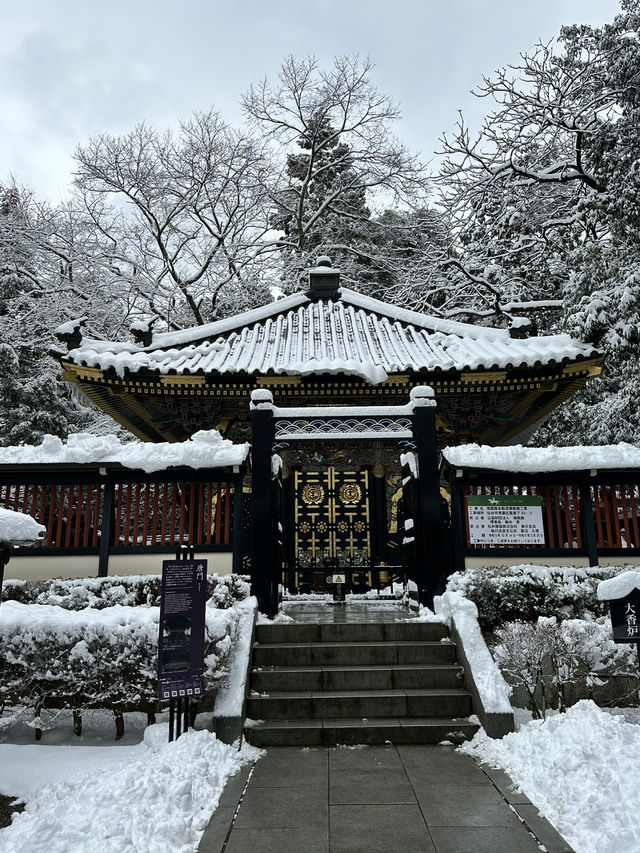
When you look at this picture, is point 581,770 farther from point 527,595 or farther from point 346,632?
point 346,632

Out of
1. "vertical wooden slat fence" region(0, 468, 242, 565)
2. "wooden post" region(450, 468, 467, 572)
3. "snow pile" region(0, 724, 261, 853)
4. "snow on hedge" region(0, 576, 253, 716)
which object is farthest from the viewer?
"vertical wooden slat fence" region(0, 468, 242, 565)

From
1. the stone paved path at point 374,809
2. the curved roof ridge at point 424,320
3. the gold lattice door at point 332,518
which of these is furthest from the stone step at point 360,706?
the curved roof ridge at point 424,320

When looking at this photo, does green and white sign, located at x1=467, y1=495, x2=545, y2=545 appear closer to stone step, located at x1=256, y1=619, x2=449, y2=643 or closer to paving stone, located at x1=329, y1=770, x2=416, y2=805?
stone step, located at x1=256, y1=619, x2=449, y2=643

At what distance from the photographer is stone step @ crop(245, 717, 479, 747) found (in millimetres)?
6074

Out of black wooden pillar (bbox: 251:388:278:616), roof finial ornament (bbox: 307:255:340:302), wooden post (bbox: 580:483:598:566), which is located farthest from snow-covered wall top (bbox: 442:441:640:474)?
roof finial ornament (bbox: 307:255:340:302)

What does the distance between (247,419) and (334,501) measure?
94.8 inches

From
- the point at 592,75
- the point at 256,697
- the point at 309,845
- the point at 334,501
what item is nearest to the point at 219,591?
the point at 256,697

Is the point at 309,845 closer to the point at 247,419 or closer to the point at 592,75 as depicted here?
the point at 247,419

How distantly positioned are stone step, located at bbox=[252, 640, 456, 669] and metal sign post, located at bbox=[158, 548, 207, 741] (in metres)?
1.47

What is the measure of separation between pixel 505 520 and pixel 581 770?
4.36 m

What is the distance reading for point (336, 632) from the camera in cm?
764

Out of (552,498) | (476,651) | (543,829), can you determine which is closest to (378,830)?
(543,829)

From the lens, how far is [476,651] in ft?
22.4

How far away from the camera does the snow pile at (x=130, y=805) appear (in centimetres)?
387
